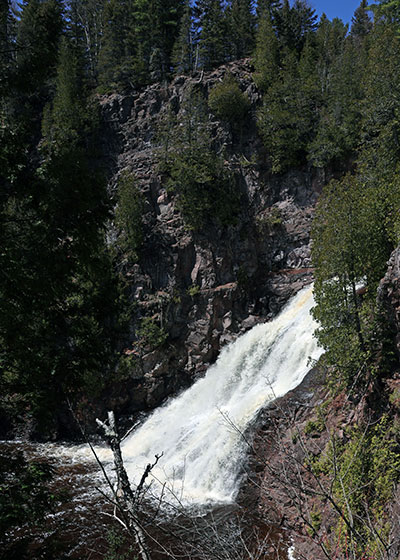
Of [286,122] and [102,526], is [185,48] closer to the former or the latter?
[286,122]

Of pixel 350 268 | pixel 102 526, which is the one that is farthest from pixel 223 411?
pixel 350 268

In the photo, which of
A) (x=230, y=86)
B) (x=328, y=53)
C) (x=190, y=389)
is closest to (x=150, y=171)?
(x=230, y=86)

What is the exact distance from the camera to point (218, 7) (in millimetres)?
40281

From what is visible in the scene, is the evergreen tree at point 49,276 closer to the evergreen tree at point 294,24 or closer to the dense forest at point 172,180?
the dense forest at point 172,180

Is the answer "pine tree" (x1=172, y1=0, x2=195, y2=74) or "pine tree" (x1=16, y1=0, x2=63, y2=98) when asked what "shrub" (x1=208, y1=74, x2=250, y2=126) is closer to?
"pine tree" (x1=172, y1=0, x2=195, y2=74)

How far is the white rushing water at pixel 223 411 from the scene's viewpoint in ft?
48.3

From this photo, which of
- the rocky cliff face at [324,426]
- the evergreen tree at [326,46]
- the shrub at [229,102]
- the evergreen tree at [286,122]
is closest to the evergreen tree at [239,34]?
the evergreen tree at [326,46]

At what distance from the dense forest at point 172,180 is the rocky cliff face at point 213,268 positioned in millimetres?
761

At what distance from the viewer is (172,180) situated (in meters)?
28.6

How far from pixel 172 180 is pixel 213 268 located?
25.1ft

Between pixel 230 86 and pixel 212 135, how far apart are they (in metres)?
4.17

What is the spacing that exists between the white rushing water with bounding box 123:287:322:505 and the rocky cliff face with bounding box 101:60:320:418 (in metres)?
1.46

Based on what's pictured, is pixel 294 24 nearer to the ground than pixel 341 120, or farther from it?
farther from it

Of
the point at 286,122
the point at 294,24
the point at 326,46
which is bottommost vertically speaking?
the point at 286,122
